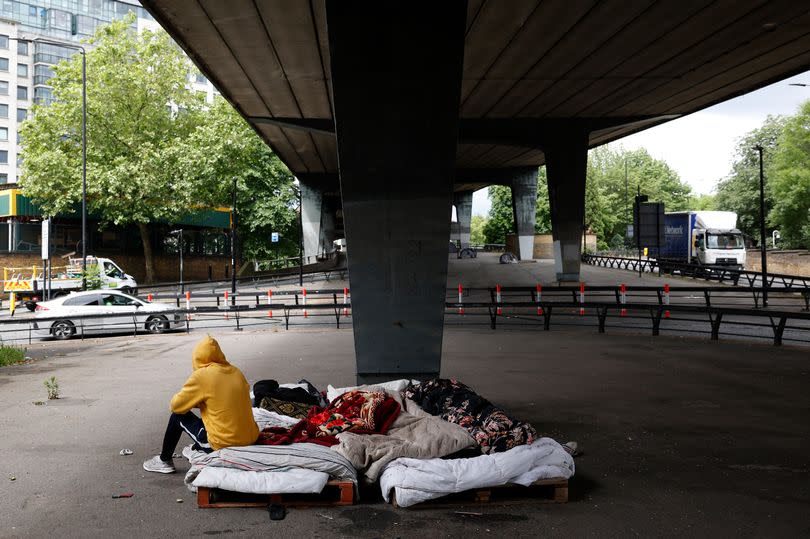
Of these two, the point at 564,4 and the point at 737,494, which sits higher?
A: the point at 564,4

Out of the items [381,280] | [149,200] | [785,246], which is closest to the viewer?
[381,280]

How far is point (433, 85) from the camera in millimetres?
8945

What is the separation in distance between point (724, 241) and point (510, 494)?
152 feet

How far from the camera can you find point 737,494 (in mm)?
6324

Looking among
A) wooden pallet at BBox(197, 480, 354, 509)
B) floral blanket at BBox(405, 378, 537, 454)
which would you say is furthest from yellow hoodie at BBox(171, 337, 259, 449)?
floral blanket at BBox(405, 378, 537, 454)

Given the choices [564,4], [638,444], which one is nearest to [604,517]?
[638,444]

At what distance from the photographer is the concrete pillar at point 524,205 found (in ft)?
191

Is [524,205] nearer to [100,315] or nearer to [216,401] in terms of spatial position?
[100,315]

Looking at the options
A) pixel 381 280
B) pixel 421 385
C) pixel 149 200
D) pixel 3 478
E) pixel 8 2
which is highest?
pixel 8 2

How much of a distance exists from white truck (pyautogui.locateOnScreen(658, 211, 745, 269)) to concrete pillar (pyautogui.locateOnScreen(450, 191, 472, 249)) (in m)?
37.3

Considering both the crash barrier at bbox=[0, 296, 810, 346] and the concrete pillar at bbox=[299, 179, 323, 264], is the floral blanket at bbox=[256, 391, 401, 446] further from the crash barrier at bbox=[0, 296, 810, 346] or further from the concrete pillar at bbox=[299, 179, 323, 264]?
the concrete pillar at bbox=[299, 179, 323, 264]

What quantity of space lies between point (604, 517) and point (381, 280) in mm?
5090

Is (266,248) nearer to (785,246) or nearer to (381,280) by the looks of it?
(785,246)

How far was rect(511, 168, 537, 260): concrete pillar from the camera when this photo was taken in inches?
2292
